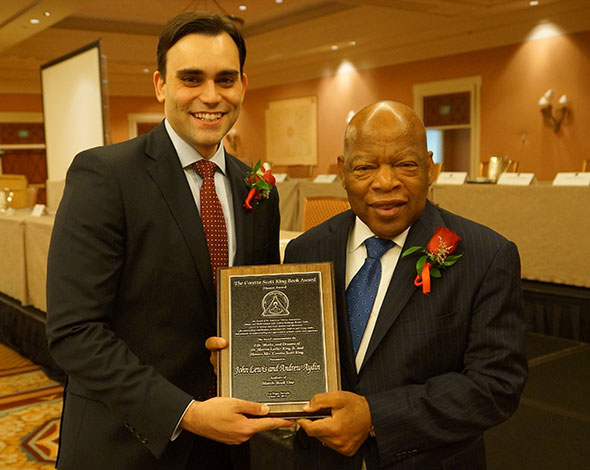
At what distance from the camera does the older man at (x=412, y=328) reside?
1263mm

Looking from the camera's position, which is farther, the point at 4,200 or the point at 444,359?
the point at 4,200

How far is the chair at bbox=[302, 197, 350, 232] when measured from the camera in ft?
15.7

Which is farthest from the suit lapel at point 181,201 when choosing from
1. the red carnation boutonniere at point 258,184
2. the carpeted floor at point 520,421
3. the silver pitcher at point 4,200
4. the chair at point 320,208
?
the silver pitcher at point 4,200

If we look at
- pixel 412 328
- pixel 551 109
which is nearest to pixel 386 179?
pixel 412 328

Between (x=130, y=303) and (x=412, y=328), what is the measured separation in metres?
0.67

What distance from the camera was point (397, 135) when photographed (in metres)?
1.31

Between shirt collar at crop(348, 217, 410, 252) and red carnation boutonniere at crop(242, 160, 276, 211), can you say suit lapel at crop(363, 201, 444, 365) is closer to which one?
shirt collar at crop(348, 217, 410, 252)

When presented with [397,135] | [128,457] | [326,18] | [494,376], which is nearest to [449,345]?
[494,376]

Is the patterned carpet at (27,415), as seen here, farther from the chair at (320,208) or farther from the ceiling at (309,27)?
the ceiling at (309,27)

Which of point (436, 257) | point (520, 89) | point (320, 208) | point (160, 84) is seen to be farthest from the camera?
point (520, 89)

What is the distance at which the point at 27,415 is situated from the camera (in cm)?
396

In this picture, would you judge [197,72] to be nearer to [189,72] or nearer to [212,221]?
[189,72]

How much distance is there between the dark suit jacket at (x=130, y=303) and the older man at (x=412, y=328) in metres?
0.36

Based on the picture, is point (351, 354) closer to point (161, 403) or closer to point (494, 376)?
point (494, 376)
